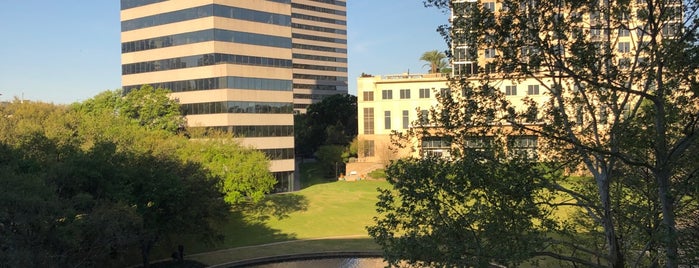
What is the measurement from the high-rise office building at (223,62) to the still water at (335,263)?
30667 mm

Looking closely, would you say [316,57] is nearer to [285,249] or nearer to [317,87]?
[317,87]

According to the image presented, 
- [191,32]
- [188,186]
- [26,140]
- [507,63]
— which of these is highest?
[191,32]

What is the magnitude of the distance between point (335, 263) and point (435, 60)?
5810 cm

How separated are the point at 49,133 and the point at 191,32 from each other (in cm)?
2854

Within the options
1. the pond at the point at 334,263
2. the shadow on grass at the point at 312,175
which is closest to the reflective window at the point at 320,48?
the shadow on grass at the point at 312,175

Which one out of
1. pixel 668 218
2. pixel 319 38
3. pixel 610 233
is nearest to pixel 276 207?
pixel 610 233

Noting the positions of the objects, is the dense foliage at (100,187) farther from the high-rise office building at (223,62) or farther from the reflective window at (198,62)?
the reflective window at (198,62)

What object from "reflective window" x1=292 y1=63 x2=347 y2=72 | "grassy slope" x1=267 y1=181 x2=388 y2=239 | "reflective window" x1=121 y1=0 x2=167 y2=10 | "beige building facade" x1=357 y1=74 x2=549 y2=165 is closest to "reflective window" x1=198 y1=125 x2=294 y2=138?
"grassy slope" x1=267 y1=181 x2=388 y2=239

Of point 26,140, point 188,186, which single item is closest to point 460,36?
point 188,186

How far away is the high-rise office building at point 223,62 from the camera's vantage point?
198 feet

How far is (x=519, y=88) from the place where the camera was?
71.9 m

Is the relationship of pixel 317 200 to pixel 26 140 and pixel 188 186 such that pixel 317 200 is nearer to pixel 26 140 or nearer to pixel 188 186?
pixel 188 186

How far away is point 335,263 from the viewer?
31922mm

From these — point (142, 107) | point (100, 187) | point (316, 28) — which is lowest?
point (100, 187)
